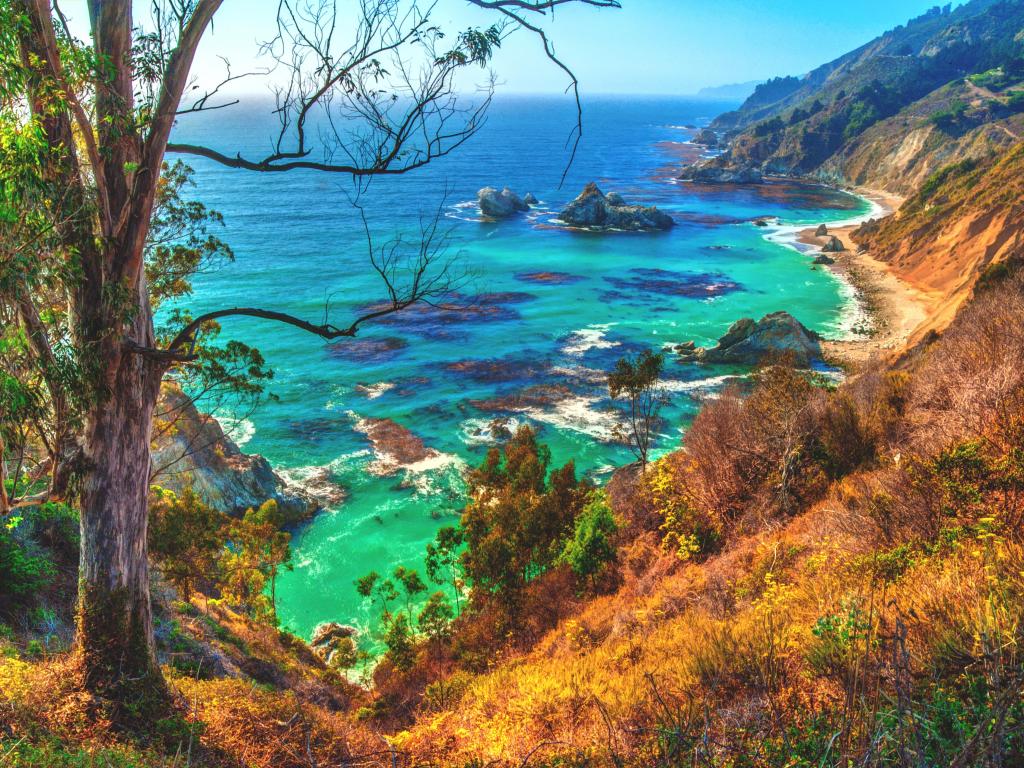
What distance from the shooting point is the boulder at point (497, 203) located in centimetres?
8644

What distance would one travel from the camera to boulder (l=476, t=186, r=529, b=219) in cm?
8644

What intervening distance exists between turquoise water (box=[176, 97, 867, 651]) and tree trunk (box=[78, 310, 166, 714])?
49.5 feet

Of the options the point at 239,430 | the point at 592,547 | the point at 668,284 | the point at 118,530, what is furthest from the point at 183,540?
the point at 668,284

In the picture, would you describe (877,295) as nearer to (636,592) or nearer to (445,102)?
(636,592)

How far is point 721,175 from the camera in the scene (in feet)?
402

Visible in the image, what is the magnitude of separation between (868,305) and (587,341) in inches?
995

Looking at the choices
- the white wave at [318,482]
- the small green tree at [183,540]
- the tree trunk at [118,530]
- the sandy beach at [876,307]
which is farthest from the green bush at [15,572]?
the sandy beach at [876,307]

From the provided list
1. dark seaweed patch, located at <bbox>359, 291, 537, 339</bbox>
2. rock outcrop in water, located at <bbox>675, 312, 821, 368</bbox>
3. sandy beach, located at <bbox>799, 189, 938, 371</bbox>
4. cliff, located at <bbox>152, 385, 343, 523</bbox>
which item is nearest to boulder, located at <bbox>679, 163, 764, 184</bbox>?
sandy beach, located at <bbox>799, 189, 938, 371</bbox>

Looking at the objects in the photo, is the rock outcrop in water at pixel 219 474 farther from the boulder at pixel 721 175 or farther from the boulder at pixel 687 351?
the boulder at pixel 721 175

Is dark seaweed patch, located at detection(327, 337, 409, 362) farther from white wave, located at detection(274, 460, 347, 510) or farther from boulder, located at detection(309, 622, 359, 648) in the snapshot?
boulder, located at detection(309, 622, 359, 648)

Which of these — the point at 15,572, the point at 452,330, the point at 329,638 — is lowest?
the point at 329,638

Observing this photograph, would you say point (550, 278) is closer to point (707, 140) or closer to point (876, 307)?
point (876, 307)

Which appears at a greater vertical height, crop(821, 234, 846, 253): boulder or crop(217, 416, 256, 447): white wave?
crop(821, 234, 846, 253): boulder

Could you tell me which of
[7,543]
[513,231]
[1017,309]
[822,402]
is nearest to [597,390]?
[822,402]
